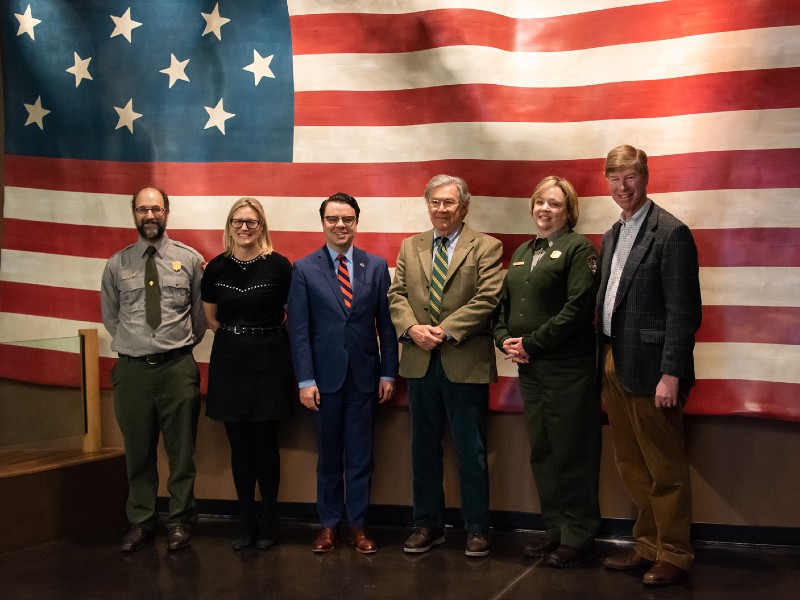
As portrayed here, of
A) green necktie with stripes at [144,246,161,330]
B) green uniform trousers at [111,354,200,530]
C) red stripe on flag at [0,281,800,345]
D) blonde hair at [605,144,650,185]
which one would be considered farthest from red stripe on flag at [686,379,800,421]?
green necktie with stripes at [144,246,161,330]

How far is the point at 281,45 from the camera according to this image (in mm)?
4457

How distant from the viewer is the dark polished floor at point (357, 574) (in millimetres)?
3320

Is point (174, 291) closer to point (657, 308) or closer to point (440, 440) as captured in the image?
point (440, 440)

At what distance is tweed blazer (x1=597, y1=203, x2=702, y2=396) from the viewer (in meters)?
3.22

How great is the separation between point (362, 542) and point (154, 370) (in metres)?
1.28

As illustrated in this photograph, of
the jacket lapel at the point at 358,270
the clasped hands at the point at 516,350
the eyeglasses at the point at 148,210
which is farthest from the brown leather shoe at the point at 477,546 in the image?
the eyeglasses at the point at 148,210

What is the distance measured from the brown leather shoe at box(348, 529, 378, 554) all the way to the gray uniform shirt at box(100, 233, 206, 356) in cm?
121

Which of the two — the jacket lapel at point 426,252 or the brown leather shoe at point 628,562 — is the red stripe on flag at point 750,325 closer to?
the brown leather shoe at point 628,562

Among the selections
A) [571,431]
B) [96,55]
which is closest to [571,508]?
[571,431]

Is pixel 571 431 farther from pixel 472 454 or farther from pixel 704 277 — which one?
pixel 704 277

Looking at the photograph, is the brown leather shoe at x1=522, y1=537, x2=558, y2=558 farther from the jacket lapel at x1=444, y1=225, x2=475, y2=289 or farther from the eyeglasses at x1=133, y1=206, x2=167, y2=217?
the eyeglasses at x1=133, y1=206, x2=167, y2=217

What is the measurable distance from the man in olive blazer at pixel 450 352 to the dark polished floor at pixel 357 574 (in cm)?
24

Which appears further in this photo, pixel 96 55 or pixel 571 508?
pixel 96 55

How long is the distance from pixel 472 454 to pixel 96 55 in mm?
3008
